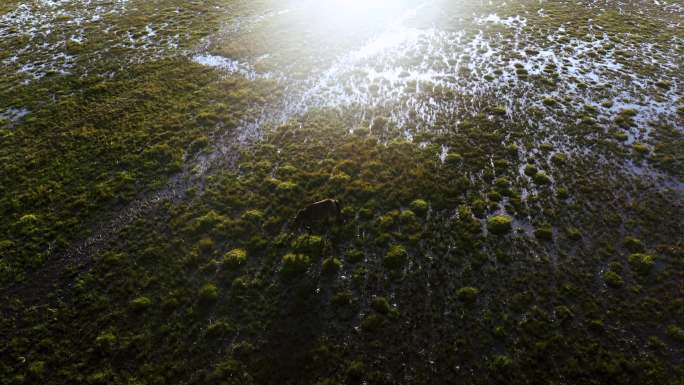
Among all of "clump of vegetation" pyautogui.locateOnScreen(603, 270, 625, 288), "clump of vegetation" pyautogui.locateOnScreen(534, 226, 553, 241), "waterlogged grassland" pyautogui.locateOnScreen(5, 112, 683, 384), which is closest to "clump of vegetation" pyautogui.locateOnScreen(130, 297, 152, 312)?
"waterlogged grassland" pyautogui.locateOnScreen(5, 112, 683, 384)

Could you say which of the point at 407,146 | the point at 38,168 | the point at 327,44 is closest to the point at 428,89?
the point at 407,146

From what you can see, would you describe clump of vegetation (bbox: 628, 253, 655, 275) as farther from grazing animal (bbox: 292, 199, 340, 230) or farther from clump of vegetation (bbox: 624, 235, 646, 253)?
grazing animal (bbox: 292, 199, 340, 230)

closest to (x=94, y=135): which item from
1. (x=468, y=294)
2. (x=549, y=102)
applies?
(x=468, y=294)

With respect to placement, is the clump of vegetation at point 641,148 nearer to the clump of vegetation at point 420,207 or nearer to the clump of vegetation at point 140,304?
the clump of vegetation at point 420,207

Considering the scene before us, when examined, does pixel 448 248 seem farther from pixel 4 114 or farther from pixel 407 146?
pixel 4 114

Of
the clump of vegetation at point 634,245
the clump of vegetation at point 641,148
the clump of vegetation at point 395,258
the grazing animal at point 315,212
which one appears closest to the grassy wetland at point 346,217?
the clump of vegetation at point 395,258

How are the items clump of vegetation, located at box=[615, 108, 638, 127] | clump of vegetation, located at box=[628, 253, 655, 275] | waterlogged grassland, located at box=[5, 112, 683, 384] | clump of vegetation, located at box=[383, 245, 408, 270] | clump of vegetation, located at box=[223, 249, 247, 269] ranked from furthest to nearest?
1. clump of vegetation, located at box=[615, 108, 638, 127]
2. clump of vegetation, located at box=[223, 249, 247, 269]
3. clump of vegetation, located at box=[383, 245, 408, 270]
4. clump of vegetation, located at box=[628, 253, 655, 275]
5. waterlogged grassland, located at box=[5, 112, 683, 384]
